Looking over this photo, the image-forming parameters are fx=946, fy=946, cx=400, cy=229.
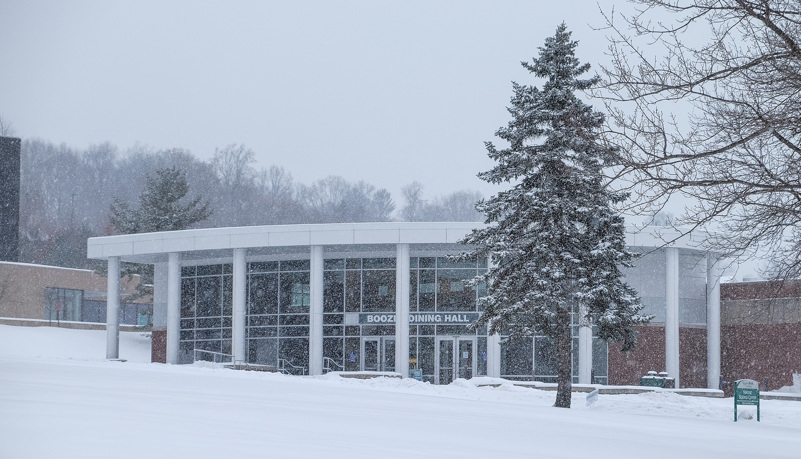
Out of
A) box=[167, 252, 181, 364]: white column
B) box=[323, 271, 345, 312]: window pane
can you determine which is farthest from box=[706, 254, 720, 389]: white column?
box=[167, 252, 181, 364]: white column

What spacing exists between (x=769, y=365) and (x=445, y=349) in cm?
1418

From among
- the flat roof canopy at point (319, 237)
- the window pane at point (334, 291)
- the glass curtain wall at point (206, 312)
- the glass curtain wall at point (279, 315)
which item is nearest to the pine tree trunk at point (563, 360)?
the flat roof canopy at point (319, 237)

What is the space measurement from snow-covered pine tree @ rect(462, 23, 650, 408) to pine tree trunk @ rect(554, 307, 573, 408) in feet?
0.09

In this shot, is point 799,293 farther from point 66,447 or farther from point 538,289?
point 66,447

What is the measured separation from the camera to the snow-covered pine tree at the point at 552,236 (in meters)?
23.8

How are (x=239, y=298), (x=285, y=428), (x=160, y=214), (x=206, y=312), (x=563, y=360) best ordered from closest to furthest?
(x=285, y=428) → (x=563, y=360) → (x=239, y=298) → (x=206, y=312) → (x=160, y=214)

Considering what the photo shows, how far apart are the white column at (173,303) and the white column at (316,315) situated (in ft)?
23.1

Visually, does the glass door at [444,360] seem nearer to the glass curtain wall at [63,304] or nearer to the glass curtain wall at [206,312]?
the glass curtain wall at [206,312]

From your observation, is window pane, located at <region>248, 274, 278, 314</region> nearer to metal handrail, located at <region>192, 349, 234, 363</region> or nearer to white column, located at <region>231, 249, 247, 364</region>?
white column, located at <region>231, 249, 247, 364</region>

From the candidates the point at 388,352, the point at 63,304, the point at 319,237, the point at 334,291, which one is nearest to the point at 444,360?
the point at 388,352

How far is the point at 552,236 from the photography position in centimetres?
2372

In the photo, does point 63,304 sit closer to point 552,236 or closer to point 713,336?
point 713,336

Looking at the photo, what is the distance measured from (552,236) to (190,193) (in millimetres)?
88078

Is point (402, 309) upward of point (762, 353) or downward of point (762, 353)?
upward
